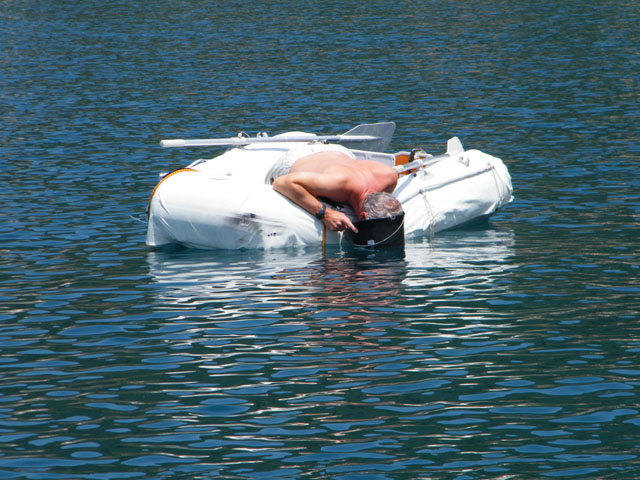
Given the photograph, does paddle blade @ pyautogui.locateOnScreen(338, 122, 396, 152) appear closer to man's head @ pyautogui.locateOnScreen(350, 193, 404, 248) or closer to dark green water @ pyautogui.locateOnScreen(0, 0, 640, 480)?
dark green water @ pyautogui.locateOnScreen(0, 0, 640, 480)

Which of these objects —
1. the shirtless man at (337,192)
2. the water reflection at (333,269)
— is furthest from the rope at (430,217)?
the shirtless man at (337,192)

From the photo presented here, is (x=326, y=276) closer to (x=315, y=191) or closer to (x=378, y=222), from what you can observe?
(x=378, y=222)

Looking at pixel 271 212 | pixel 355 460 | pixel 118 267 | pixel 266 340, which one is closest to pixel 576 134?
pixel 271 212

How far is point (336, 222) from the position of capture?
12.1 meters

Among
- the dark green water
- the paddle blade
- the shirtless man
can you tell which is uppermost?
the paddle blade

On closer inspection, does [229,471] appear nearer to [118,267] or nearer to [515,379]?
[515,379]

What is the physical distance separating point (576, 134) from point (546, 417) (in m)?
12.7

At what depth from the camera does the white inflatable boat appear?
12.0 meters

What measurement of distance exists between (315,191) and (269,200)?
0.56 metres

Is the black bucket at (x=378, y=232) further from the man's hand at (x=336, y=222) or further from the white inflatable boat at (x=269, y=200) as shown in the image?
the white inflatable boat at (x=269, y=200)

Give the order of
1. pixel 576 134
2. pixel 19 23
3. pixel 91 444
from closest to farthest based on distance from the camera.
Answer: pixel 91 444 < pixel 576 134 < pixel 19 23

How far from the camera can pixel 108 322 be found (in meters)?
9.45

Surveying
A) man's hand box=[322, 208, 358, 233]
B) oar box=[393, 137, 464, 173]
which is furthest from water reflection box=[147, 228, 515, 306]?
oar box=[393, 137, 464, 173]

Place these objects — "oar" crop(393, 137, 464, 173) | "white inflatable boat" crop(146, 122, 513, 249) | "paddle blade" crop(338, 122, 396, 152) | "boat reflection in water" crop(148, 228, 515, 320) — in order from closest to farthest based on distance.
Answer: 1. "boat reflection in water" crop(148, 228, 515, 320)
2. "white inflatable boat" crop(146, 122, 513, 249)
3. "oar" crop(393, 137, 464, 173)
4. "paddle blade" crop(338, 122, 396, 152)
